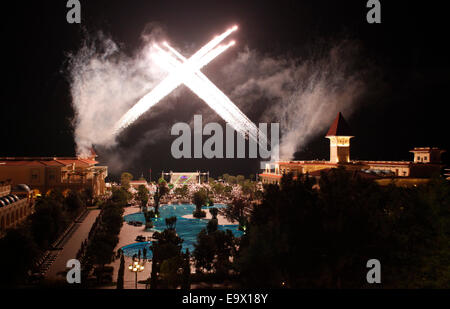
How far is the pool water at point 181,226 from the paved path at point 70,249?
2978 mm

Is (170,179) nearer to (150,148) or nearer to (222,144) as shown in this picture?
(150,148)

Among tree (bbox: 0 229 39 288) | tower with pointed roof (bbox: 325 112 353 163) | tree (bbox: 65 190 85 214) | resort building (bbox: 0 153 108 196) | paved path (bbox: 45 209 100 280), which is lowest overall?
paved path (bbox: 45 209 100 280)

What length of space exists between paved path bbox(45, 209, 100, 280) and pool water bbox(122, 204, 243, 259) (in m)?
2.98

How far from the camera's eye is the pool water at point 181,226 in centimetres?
2306

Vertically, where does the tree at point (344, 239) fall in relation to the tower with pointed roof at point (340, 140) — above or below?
below

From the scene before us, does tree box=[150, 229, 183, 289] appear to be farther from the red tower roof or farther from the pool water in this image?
the red tower roof

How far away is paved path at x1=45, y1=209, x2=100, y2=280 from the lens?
51.9 ft

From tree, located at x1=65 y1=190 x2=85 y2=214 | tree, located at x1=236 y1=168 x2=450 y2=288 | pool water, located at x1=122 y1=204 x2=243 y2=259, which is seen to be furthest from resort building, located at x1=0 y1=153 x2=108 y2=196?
tree, located at x1=236 y1=168 x2=450 y2=288

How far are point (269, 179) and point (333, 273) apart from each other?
32.7 metres

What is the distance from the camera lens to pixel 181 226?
30.9 m

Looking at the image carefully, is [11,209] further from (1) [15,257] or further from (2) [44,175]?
(2) [44,175]

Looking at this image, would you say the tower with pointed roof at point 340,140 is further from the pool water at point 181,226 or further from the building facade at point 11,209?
the building facade at point 11,209

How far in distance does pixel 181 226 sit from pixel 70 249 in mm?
12446

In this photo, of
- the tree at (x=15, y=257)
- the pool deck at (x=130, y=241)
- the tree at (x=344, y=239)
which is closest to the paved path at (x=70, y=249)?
the tree at (x=15, y=257)
